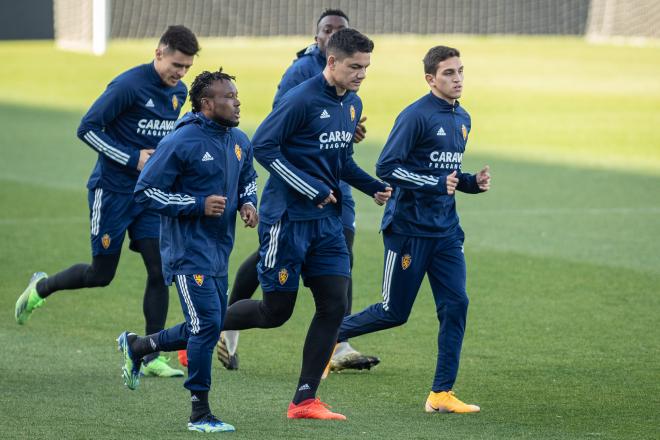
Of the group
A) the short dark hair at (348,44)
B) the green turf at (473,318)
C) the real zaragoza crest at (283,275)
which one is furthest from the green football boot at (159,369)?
the short dark hair at (348,44)

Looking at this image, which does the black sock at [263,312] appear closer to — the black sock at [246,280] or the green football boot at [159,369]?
the green football boot at [159,369]

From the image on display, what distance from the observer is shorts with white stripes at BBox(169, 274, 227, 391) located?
6.84 m

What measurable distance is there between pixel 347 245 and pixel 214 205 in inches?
80.9

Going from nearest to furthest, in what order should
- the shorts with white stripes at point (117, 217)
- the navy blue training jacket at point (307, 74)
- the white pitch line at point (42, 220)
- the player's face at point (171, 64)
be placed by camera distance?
the player's face at point (171, 64) → the shorts with white stripes at point (117, 217) → the navy blue training jacket at point (307, 74) → the white pitch line at point (42, 220)

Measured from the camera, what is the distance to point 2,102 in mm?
28922

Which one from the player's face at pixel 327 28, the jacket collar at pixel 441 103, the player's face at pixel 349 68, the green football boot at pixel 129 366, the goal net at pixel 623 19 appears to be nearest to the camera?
the player's face at pixel 349 68

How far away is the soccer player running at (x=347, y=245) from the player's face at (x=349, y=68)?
932 millimetres

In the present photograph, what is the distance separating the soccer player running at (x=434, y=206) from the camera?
24.9 ft

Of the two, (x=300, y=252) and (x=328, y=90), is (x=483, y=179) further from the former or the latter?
(x=300, y=252)

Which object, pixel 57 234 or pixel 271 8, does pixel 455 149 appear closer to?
pixel 57 234

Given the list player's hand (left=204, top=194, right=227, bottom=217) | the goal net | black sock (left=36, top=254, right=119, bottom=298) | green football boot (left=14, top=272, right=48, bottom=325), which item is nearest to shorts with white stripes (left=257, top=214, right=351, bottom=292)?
player's hand (left=204, top=194, right=227, bottom=217)

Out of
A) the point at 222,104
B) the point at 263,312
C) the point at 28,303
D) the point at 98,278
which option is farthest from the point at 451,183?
the point at 28,303

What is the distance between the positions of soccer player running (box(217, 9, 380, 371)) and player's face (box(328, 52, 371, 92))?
93cm

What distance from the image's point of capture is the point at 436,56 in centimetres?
769
